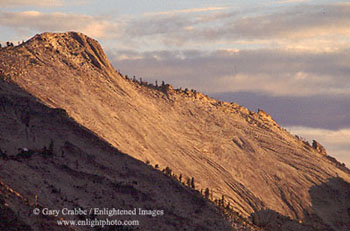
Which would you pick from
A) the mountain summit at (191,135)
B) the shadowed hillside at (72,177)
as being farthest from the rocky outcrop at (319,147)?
the shadowed hillside at (72,177)

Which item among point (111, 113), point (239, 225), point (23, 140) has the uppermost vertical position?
point (111, 113)

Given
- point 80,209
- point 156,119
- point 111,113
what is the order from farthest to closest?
point 156,119 → point 111,113 → point 80,209

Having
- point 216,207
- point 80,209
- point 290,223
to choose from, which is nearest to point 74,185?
point 80,209

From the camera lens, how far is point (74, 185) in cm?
7000

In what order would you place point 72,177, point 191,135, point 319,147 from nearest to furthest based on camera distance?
point 72,177, point 191,135, point 319,147

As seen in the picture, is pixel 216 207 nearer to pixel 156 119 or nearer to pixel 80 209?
pixel 80 209

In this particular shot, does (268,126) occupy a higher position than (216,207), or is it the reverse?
(268,126)

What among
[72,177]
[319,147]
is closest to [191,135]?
[319,147]

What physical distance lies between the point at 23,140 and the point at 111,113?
21779 millimetres

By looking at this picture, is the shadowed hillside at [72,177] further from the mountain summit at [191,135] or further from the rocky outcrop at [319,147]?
the rocky outcrop at [319,147]

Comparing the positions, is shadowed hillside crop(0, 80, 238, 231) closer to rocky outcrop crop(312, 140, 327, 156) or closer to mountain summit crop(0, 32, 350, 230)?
mountain summit crop(0, 32, 350, 230)

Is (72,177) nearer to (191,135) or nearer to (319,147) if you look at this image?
(191,135)

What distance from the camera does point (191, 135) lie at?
105 meters

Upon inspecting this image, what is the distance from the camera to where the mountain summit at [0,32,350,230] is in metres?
91.2
